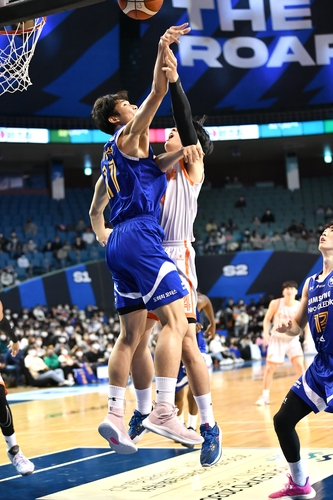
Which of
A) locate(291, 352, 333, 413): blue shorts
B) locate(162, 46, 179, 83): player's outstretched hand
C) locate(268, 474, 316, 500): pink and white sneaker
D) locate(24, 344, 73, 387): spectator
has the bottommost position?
locate(24, 344, 73, 387): spectator

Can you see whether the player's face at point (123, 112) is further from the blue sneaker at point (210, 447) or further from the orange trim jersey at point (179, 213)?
the blue sneaker at point (210, 447)

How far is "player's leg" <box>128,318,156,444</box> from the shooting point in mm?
5410

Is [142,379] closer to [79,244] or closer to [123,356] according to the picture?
[123,356]

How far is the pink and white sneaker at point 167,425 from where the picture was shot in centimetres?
465

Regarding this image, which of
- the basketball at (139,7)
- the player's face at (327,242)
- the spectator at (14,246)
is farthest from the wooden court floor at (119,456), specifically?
the spectator at (14,246)

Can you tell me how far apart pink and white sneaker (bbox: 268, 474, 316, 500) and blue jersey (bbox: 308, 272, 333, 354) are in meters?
1.04

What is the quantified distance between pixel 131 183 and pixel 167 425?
1.73 meters

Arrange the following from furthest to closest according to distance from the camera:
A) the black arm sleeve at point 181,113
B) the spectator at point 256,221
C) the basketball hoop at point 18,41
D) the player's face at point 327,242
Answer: the spectator at point 256,221 → the basketball hoop at point 18,41 → the player's face at point 327,242 → the black arm sleeve at point 181,113

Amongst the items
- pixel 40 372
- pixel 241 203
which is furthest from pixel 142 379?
pixel 241 203

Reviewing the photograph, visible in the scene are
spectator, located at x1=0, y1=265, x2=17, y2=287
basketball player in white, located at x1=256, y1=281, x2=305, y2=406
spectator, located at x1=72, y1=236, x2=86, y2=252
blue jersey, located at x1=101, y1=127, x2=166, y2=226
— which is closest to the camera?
blue jersey, located at x1=101, y1=127, x2=166, y2=226

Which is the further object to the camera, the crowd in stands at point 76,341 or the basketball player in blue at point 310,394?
the crowd in stands at point 76,341

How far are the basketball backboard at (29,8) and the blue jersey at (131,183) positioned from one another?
159 centimetres

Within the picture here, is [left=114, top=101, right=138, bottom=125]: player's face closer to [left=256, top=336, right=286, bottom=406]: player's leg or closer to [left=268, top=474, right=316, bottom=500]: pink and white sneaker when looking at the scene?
[left=268, top=474, right=316, bottom=500]: pink and white sneaker

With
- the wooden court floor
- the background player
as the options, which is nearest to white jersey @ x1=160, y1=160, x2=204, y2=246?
the wooden court floor
